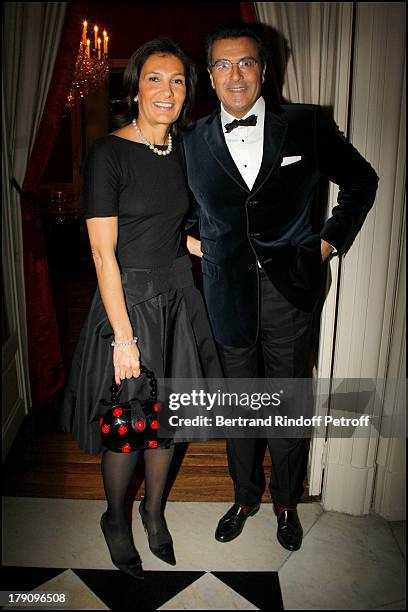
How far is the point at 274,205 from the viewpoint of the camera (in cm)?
195

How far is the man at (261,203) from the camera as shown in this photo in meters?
1.92

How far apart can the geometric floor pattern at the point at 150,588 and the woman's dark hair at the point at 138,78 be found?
5.21 ft

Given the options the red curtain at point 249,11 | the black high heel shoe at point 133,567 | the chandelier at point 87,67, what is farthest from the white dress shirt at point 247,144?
the chandelier at point 87,67

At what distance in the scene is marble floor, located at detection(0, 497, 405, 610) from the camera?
1.97 metres

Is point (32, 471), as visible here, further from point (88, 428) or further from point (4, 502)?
point (88, 428)

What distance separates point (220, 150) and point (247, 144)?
0.34ft

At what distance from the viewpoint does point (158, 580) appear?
2.05 meters

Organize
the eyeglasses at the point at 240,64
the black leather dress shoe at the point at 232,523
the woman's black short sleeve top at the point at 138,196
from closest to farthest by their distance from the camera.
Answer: the woman's black short sleeve top at the point at 138,196 → the eyeglasses at the point at 240,64 → the black leather dress shoe at the point at 232,523

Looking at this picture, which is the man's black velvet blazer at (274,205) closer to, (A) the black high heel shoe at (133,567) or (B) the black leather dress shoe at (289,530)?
(B) the black leather dress shoe at (289,530)

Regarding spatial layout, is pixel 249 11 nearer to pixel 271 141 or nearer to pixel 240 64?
pixel 240 64

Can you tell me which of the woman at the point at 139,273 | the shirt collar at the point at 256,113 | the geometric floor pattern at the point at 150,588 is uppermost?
the shirt collar at the point at 256,113

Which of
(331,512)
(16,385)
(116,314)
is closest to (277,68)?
(116,314)

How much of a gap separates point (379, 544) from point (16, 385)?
6.34 ft

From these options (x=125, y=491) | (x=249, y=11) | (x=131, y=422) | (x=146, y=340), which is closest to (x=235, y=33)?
(x=249, y=11)
